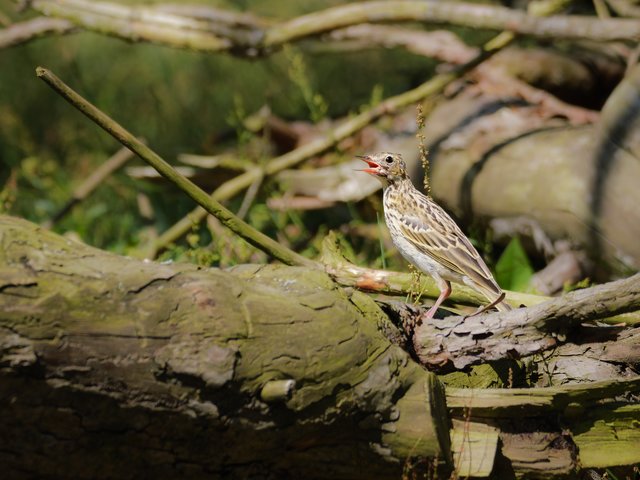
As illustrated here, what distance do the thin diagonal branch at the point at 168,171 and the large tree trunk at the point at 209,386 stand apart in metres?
0.61

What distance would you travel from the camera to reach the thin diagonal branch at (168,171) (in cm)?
320

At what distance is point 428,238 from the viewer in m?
4.62

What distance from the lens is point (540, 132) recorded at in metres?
6.28

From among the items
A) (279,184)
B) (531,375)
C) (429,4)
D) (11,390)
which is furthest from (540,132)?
(11,390)

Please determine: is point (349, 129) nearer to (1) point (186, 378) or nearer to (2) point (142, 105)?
A: (2) point (142, 105)

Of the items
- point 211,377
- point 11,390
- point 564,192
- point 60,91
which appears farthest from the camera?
point 564,192

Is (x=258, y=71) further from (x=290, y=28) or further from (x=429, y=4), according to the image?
(x=429, y=4)

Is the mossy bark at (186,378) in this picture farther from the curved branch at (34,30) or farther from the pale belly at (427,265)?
the curved branch at (34,30)

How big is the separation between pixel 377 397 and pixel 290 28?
14.8ft

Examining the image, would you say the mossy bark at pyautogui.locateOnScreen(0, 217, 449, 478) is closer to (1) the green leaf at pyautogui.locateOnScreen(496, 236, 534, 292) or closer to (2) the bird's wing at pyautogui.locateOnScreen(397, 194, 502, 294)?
(2) the bird's wing at pyautogui.locateOnScreen(397, 194, 502, 294)

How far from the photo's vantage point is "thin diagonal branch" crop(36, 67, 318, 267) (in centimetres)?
320

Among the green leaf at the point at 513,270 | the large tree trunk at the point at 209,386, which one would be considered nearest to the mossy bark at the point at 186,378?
the large tree trunk at the point at 209,386

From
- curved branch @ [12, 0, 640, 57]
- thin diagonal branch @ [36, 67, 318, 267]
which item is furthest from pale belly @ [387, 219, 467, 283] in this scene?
curved branch @ [12, 0, 640, 57]

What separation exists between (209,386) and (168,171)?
3.82 feet
